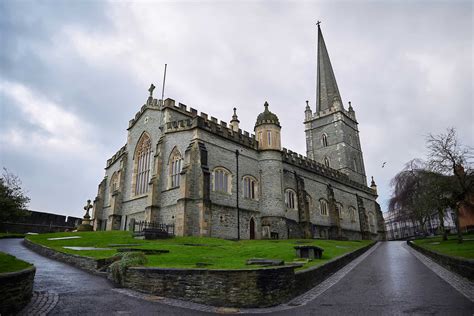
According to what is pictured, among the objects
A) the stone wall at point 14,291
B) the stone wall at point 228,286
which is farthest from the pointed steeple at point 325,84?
the stone wall at point 14,291

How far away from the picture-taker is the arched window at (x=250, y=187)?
106ft

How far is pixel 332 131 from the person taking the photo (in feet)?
204

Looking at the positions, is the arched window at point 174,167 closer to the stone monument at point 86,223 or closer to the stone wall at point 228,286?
the stone monument at point 86,223

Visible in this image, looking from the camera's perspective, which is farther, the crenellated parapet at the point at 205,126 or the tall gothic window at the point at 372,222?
the tall gothic window at the point at 372,222

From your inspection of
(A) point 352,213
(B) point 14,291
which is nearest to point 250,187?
(A) point 352,213

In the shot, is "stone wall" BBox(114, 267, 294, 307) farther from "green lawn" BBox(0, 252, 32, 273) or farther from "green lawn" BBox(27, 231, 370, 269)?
"green lawn" BBox(0, 252, 32, 273)

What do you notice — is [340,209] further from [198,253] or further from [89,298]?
[89,298]

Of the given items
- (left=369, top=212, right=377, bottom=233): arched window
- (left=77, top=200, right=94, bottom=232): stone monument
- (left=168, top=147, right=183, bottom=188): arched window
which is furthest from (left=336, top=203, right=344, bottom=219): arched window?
(left=77, top=200, right=94, bottom=232): stone monument

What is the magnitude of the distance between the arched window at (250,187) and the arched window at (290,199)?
17.8ft

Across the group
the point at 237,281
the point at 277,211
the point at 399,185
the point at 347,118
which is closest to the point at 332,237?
the point at 399,185

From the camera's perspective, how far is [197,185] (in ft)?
88.9

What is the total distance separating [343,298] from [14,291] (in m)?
9.31

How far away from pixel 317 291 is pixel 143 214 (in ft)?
77.1

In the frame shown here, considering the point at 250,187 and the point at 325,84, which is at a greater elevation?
the point at 325,84
